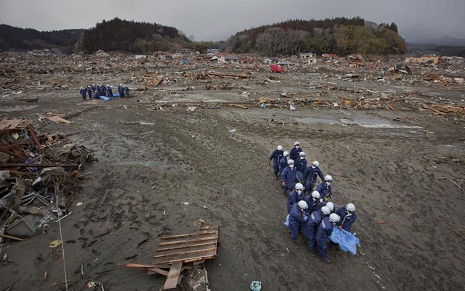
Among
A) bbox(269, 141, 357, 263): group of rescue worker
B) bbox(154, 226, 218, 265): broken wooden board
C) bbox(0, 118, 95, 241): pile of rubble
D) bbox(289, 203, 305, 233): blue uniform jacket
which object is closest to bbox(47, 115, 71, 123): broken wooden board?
bbox(0, 118, 95, 241): pile of rubble

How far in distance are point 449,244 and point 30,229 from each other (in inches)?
394

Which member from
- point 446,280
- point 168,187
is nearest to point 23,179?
point 168,187

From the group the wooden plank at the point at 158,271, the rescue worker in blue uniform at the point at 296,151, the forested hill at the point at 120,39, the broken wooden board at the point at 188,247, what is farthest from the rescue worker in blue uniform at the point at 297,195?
the forested hill at the point at 120,39

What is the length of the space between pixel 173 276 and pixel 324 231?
314 centimetres

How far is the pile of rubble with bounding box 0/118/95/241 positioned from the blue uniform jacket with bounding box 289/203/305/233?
5.92m

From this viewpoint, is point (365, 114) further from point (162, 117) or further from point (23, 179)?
point (23, 179)

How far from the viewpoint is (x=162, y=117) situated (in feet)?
48.6

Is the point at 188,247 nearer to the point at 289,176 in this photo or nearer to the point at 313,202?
the point at 313,202

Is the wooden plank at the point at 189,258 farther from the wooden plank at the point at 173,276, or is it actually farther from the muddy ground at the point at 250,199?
the muddy ground at the point at 250,199

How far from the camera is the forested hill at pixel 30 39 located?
9405 centimetres

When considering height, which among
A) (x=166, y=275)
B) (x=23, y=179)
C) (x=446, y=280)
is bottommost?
(x=446, y=280)

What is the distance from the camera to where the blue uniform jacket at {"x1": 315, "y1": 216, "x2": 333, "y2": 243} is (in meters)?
4.95

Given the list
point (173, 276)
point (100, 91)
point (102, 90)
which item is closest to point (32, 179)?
point (173, 276)

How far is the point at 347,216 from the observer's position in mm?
5383
